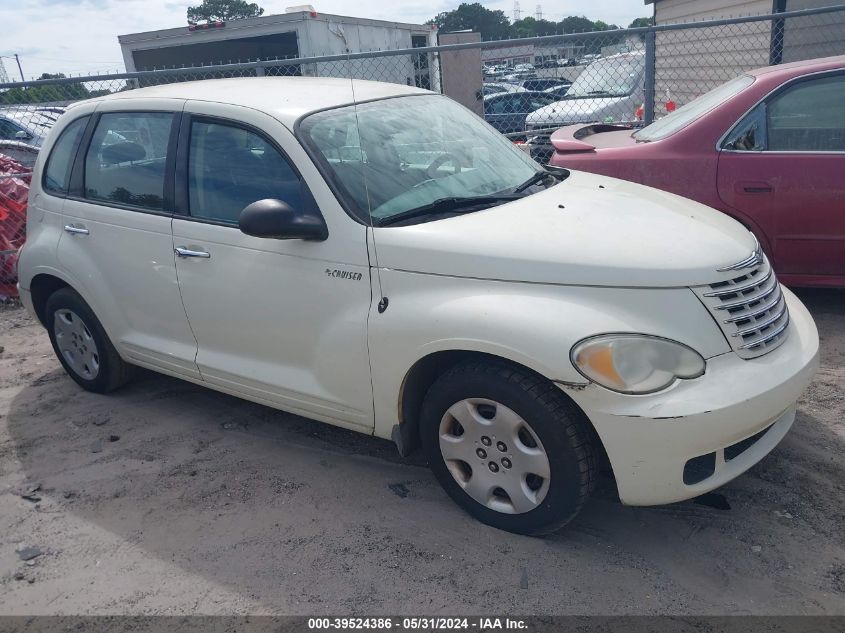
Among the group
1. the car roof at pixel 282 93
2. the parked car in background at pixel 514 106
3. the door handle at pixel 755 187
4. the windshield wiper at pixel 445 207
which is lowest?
the parked car in background at pixel 514 106

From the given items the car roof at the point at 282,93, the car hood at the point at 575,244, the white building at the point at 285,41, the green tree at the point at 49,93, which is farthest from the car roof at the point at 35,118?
the car hood at the point at 575,244

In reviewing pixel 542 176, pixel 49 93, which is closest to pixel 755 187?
pixel 542 176

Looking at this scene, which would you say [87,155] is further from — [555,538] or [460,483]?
[555,538]

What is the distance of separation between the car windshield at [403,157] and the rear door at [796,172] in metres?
1.69

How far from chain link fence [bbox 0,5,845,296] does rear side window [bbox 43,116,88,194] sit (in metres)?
2.42

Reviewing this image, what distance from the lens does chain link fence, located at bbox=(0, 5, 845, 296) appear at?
7328mm

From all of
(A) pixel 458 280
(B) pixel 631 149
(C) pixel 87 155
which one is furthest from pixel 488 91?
(A) pixel 458 280

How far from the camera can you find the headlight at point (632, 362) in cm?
263

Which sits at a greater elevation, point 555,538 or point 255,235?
point 255,235

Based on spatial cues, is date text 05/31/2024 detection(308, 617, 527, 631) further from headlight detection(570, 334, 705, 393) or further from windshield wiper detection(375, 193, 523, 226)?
windshield wiper detection(375, 193, 523, 226)

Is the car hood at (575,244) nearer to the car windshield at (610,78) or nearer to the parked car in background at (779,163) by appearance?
the parked car in background at (779,163)

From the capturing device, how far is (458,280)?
117 inches

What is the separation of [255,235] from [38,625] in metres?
1.73

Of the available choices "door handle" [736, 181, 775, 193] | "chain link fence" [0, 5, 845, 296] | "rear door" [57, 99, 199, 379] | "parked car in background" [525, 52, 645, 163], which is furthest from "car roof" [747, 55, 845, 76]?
"parked car in background" [525, 52, 645, 163]
